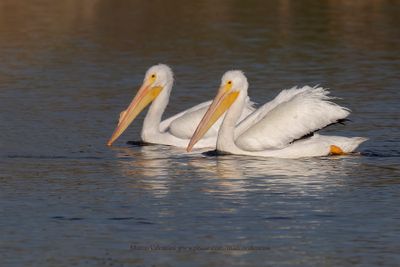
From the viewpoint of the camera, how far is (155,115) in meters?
12.6

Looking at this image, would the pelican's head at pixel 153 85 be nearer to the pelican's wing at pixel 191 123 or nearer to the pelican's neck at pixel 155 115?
the pelican's neck at pixel 155 115

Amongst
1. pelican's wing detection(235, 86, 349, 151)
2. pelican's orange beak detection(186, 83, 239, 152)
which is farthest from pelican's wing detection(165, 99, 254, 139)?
pelican's wing detection(235, 86, 349, 151)

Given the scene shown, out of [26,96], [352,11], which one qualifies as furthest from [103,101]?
[352,11]

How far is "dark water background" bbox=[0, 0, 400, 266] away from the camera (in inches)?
315

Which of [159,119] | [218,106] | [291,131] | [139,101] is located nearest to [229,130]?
[218,106]

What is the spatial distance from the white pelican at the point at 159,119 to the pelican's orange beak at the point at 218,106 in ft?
1.24

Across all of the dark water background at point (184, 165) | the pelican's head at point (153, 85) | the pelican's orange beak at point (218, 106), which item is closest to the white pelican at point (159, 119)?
the pelican's head at point (153, 85)

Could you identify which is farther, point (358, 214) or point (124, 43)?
point (124, 43)

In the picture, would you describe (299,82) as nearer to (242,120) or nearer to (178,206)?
(242,120)

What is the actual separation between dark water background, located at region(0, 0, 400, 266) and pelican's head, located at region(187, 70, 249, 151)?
0.85 feet

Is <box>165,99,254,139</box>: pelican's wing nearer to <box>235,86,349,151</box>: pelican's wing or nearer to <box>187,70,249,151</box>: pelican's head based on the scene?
<box>187,70,249,151</box>: pelican's head

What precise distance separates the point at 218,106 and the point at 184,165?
2.74ft

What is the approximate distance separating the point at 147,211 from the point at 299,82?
7.24m

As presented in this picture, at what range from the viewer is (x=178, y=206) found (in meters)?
9.12
